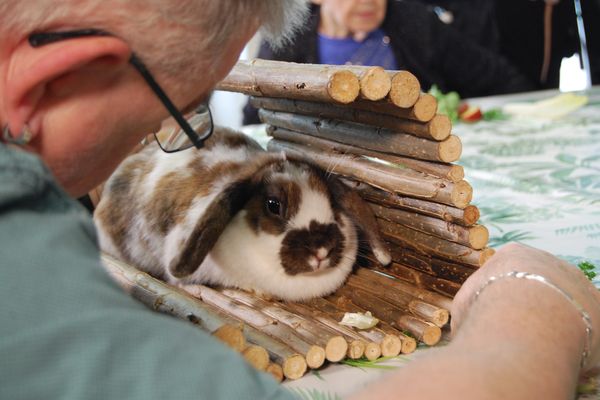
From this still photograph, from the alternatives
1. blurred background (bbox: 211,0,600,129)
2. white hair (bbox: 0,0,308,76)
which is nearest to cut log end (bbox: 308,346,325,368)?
white hair (bbox: 0,0,308,76)

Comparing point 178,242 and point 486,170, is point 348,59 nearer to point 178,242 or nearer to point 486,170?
point 486,170

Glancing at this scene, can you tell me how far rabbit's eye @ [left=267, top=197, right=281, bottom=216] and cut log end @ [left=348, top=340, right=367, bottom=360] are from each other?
0.39 meters

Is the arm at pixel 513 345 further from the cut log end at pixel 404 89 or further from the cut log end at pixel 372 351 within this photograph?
the cut log end at pixel 404 89

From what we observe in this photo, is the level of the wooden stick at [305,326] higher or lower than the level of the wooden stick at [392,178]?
lower

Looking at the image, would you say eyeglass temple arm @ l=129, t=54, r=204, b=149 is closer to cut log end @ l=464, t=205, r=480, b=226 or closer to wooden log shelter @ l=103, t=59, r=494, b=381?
wooden log shelter @ l=103, t=59, r=494, b=381

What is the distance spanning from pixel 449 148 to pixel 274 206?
1.23 feet

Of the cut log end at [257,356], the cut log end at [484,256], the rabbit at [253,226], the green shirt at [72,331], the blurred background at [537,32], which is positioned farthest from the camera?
Answer: the blurred background at [537,32]

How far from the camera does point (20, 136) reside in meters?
0.66

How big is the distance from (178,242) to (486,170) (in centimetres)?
115

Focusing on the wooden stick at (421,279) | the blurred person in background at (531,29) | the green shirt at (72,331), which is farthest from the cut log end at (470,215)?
the blurred person in background at (531,29)

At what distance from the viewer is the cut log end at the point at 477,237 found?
1.15 m

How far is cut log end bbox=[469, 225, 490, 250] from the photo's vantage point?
115 cm

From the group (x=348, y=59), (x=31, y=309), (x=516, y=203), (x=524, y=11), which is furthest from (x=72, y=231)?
(x=524, y=11)

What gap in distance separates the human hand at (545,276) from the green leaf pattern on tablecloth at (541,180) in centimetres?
44
